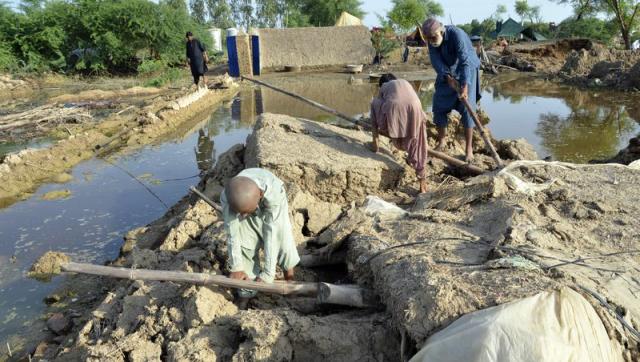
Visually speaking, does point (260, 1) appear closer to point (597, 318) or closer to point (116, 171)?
point (116, 171)

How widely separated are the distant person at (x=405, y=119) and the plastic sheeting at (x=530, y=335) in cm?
286

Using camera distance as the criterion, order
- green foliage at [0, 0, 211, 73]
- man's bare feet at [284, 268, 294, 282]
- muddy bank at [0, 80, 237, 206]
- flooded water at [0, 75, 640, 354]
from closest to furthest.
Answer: man's bare feet at [284, 268, 294, 282] < flooded water at [0, 75, 640, 354] < muddy bank at [0, 80, 237, 206] < green foliage at [0, 0, 211, 73]

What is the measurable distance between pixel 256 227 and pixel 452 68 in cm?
334

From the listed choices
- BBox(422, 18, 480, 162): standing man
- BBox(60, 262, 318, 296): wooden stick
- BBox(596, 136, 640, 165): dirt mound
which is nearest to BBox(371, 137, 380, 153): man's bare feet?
BBox(422, 18, 480, 162): standing man

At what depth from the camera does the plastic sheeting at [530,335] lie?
1839 millimetres

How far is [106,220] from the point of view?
5.71 m

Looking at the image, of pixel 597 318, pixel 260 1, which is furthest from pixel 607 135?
pixel 260 1

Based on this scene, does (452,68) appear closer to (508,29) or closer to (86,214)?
(86,214)

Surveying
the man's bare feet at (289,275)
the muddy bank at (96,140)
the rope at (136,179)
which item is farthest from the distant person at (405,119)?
the muddy bank at (96,140)

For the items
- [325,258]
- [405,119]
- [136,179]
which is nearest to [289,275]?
[325,258]

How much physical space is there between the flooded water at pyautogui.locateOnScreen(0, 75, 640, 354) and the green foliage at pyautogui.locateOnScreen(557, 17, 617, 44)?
66.9 ft

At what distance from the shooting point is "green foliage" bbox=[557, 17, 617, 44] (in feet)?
101

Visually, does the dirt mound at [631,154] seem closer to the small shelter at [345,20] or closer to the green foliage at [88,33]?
the green foliage at [88,33]

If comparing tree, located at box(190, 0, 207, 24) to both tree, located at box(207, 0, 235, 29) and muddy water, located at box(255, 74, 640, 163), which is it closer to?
tree, located at box(207, 0, 235, 29)
